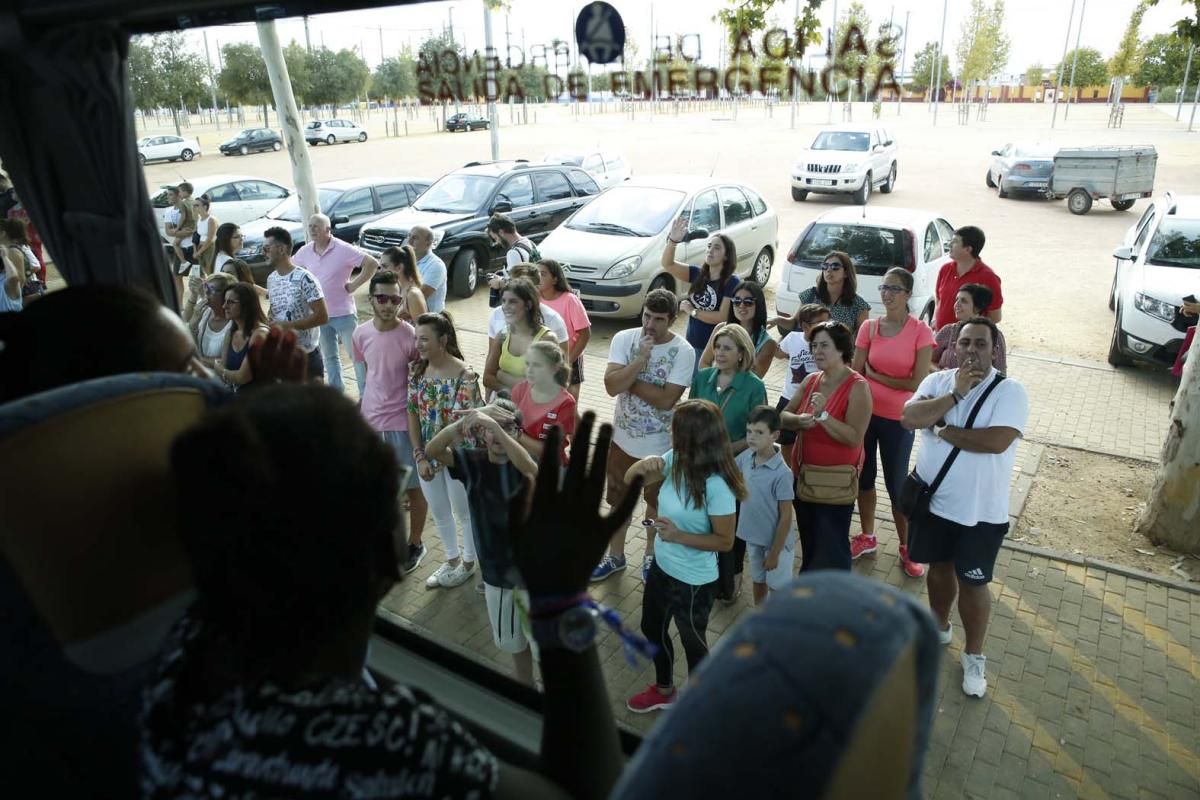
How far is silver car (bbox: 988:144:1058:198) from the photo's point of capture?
18.7 meters

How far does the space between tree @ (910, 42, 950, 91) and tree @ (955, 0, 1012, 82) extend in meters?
18.6

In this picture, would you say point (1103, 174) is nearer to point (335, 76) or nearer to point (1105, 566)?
point (1105, 566)

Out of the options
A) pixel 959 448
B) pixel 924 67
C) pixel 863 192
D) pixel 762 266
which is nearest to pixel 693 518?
pixel 959 448

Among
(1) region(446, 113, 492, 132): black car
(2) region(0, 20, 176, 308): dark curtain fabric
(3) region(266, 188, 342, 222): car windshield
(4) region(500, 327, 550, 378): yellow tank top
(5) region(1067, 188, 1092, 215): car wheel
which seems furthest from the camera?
(1) region(446, 113, 492, 132): black car

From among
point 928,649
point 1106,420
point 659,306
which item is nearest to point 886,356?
point 659,306

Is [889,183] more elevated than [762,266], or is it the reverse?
[889,183]

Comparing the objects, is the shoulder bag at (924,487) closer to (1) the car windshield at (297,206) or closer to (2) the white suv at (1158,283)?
(2) the white suv at (1158,283)

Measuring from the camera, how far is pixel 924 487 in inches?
139

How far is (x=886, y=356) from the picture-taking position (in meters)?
4.53

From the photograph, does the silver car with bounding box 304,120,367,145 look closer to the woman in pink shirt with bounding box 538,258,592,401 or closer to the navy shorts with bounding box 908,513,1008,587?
the woman in pink shirt with bounding box 538,258,592,401

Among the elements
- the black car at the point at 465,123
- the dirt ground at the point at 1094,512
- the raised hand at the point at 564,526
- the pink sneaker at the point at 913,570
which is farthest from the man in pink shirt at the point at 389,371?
the black car at the point at 465,123

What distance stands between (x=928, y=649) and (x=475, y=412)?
120 inches

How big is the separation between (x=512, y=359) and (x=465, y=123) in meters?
40.9

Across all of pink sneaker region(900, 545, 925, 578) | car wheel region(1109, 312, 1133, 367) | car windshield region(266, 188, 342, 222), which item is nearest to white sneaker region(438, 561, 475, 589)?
pink sneaker region(900, 545, 925, 578)
